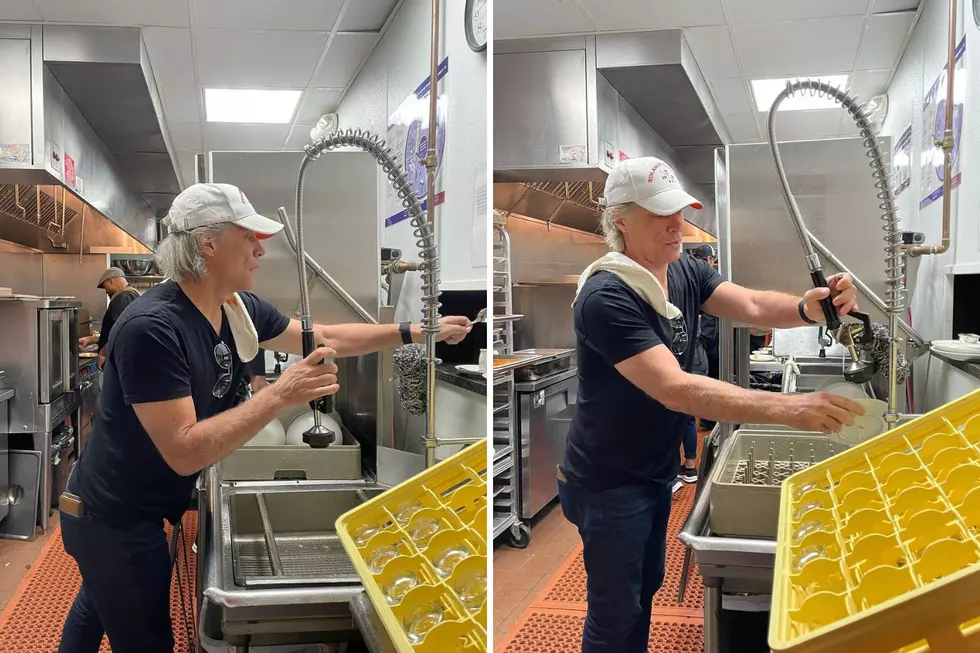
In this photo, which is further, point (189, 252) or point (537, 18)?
point (537, 18)

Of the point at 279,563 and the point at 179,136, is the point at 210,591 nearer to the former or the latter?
the point at 279,563

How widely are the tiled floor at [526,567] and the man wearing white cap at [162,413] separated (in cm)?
40

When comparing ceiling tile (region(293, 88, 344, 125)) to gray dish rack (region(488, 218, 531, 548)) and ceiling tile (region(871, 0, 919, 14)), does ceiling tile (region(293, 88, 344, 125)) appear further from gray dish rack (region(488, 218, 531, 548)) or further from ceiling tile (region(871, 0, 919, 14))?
ceiling tile (region(871, 0, 919, 14))

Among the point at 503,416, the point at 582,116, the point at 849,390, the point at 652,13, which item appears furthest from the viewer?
the point at 503,416

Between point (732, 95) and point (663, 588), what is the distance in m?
0.93

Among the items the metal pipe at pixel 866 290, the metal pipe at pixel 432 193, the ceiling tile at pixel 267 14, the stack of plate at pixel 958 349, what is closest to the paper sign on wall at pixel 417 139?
the metal pipe at pixel 432 193

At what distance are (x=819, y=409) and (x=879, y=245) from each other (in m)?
0.51

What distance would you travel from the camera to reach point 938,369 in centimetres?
85

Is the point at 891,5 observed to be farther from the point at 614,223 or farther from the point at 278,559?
the point at 278,559

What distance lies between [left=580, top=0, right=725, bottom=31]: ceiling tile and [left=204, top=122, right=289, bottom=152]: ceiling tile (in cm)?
60

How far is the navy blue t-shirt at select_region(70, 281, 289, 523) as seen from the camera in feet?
2.59

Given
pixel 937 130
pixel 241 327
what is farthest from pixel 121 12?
pixel 937 130

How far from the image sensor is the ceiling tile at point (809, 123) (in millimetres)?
1046

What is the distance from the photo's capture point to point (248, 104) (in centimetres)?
102
